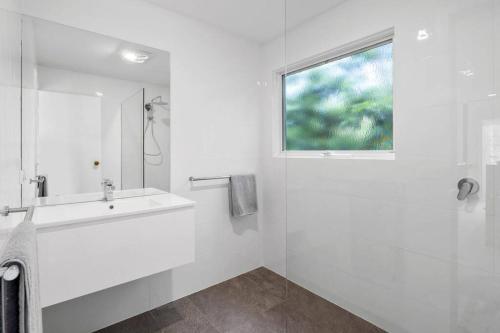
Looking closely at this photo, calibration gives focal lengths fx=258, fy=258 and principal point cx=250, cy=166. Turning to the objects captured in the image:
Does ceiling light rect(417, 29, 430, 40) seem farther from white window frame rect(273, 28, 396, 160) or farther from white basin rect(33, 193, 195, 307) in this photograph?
white basin rect(33, 193, 195, 307)

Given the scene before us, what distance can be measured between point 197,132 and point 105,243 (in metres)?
1.06

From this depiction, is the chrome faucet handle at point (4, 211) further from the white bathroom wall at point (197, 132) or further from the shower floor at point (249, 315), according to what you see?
the shower floor at point (249, 315)

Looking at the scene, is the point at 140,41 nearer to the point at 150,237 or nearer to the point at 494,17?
the point at 150,237

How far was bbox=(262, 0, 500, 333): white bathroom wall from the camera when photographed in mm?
1021

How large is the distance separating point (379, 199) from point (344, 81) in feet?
2.32

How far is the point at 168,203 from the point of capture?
5.33ft

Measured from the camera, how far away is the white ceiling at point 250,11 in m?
1.80

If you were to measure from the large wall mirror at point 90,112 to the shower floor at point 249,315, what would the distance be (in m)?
0.91

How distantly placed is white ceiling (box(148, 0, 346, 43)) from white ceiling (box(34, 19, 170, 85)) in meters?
0.39

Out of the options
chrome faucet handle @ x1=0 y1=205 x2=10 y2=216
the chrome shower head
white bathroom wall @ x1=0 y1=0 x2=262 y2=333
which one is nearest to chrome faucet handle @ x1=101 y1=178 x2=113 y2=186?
white bathroom wall @ x1=0 y1=0 x2=262 y2=333

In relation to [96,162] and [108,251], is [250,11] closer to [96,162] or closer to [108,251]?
[96,162]

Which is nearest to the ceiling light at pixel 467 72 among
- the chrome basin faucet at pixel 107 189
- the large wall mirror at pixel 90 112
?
the large wall mirror at pixel 90 112

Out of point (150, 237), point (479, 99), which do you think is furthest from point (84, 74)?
point (479, 99)

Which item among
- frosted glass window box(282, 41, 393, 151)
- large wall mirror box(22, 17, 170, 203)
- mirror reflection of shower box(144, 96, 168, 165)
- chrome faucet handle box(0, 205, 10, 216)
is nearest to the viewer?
chrome faucet handle box(0, 205, 10, 216)
